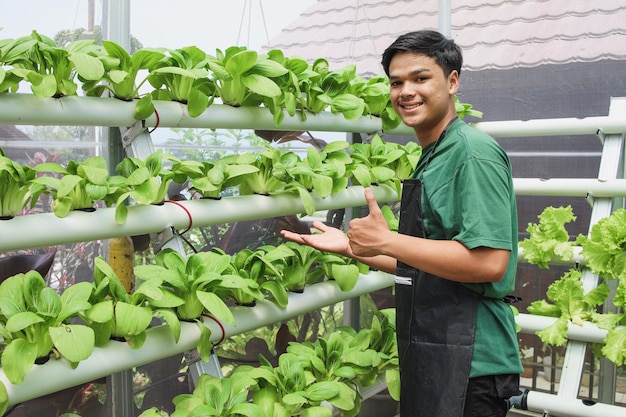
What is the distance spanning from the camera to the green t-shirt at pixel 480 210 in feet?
4.58

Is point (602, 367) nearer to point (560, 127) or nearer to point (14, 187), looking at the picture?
point (560, 127)

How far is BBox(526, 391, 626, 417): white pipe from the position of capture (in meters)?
2.39

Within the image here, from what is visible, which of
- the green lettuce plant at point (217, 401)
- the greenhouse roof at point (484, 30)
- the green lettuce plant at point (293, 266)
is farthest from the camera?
Result: the greenhouse roof at point (484, 30)

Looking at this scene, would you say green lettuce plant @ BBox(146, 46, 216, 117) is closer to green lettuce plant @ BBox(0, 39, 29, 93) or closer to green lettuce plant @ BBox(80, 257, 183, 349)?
green lettuce plant @ BBox(0, 39, 29, 93)

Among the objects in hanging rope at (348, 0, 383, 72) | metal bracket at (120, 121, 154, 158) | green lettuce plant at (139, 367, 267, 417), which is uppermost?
hanging rope at (348, 0, 383, 72)

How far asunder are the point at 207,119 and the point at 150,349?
621 mm

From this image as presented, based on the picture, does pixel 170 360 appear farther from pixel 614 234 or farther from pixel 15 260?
pixel 614 234

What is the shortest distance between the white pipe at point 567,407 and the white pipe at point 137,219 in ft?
3.36

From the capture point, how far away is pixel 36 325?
1.44 metres

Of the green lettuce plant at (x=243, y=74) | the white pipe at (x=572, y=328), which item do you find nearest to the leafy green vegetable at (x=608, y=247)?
the white pipe at (x=572, y=328)

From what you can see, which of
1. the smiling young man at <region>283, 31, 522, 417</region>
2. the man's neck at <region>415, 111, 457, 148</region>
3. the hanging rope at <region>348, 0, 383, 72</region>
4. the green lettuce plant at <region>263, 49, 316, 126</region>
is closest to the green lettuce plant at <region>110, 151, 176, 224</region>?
the green lettuce plant at <region>263, 49, 316, 126</region>

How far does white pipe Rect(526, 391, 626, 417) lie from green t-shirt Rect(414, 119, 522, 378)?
1.06 m

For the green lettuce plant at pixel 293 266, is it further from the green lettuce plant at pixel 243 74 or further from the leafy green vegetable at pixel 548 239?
the leafy green vegetable at pixel 548 239

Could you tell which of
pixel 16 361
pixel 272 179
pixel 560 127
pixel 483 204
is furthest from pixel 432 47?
pixel 560 127
